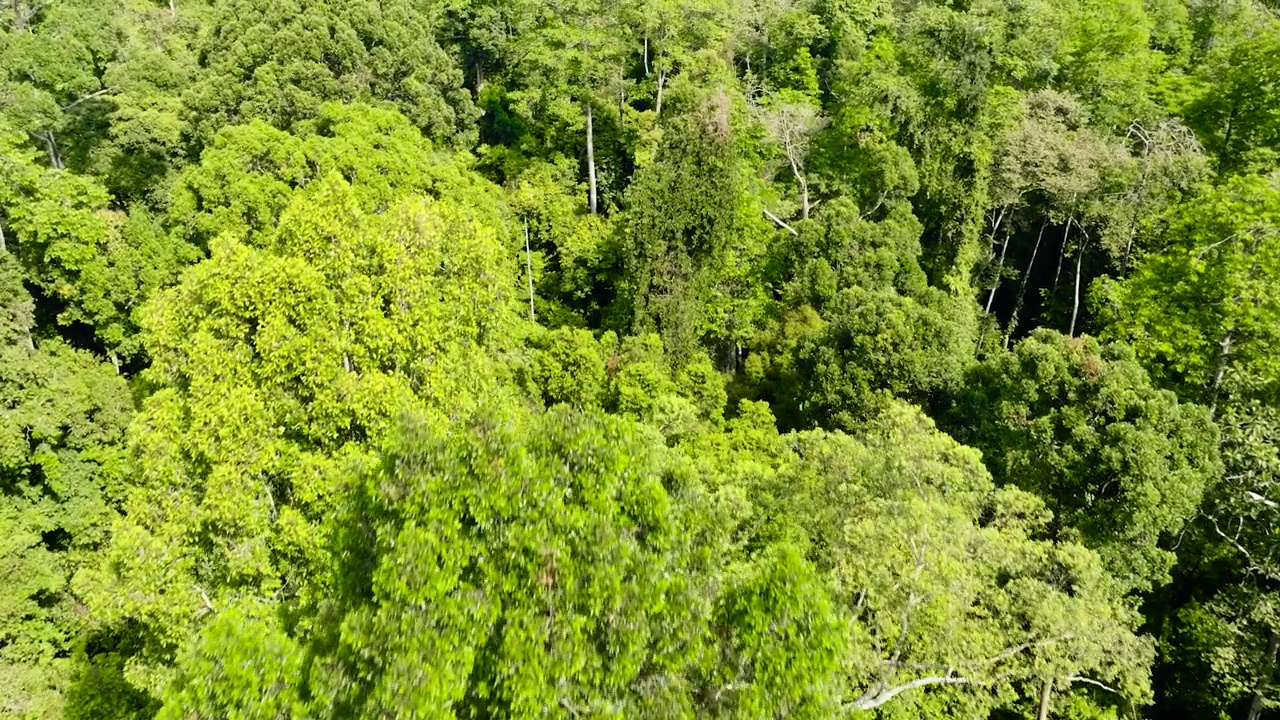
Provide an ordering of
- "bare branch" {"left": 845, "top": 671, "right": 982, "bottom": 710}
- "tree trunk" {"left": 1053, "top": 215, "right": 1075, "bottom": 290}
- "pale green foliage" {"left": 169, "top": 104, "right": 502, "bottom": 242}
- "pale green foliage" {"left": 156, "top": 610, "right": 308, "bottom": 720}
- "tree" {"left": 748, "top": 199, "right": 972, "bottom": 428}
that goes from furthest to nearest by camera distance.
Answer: "tree trunk" {"left": 1053, "top": 215, "right": 1075, "bottom": 290}, "pale green foliage" {"left": 169, "top": 104, "right": 502, "bottom": 242}, "tree" {"left": 748, "top": 199, "right": 972, "bottom": 428}, "bare branch" {"left": 845, "top": 671, "right": 982, "bottom": 710}, "pale green foliage" {"left": 156, "top": 610, "right": 308, "bottom": 720}

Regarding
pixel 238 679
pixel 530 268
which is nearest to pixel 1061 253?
Result: pixel 530 268

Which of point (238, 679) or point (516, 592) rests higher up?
point (516, 592)

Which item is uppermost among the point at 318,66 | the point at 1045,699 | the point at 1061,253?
the point at 318,66

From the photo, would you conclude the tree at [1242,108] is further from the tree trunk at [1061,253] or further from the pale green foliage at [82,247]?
the pale green foliage at [82,247]

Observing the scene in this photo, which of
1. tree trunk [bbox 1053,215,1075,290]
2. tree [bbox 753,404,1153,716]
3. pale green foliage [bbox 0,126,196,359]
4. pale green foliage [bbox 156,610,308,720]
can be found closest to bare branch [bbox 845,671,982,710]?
tree [bbox 753,404,1153,716]

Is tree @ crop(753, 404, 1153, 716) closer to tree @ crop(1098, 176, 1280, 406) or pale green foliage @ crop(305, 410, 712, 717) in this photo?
pale green foliage @ crop(305, 410, 712, 717)

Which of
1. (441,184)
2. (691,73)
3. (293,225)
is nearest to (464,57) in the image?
(691,73)

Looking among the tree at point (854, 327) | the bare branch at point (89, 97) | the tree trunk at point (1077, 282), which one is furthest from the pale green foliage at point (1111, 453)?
the bare branch at point (89, 97)

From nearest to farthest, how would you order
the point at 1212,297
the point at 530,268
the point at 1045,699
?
the point at 1045,699 < the point at 1212,297 < the point at 530,268

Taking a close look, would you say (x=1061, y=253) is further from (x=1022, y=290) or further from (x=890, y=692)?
(x=890, y=692)
